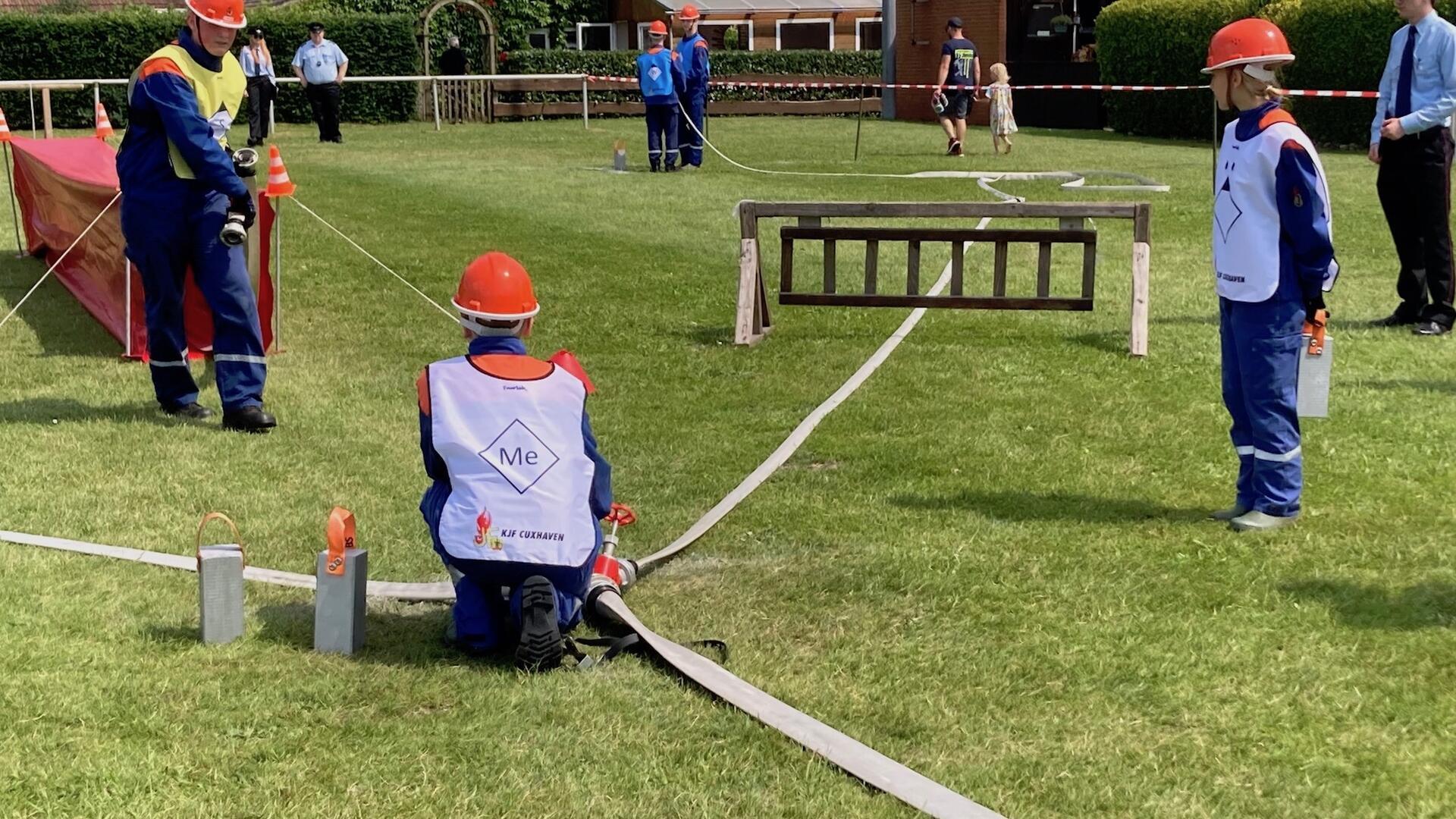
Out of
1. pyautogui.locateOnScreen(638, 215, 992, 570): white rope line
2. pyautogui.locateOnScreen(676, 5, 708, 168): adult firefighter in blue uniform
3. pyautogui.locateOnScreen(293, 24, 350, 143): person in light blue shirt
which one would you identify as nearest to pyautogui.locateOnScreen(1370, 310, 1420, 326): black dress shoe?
pyautogui.locateOnScreen(638, 215, 992, 570): white rope line

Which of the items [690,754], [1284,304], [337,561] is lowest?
[690,754]

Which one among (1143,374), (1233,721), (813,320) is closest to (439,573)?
(1233,721)

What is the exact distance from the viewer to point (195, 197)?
774cm

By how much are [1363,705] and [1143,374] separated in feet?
15.2

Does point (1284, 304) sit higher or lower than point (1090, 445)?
higher

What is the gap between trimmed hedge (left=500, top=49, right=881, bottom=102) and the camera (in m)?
38.1

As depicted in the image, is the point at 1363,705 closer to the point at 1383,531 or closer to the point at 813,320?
the point at 1383,531

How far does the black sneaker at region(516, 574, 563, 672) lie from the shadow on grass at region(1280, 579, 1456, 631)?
2428mm

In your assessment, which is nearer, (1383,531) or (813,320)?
(1383,531)

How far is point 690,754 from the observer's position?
4141 millimetres

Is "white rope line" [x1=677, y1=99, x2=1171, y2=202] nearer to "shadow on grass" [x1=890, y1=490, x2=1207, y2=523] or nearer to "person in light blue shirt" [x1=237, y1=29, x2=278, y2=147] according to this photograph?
"person in light blue shirt" [x1=237, y1=29, x2=278, y2=147]

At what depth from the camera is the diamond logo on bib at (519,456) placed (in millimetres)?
4656

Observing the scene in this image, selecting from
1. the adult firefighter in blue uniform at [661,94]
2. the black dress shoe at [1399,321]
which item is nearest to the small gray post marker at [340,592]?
the black dress shoe at [1399,321]

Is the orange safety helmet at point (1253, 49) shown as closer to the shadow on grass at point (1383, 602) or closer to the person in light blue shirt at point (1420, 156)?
the shadow on grass at point (1383, 602)
